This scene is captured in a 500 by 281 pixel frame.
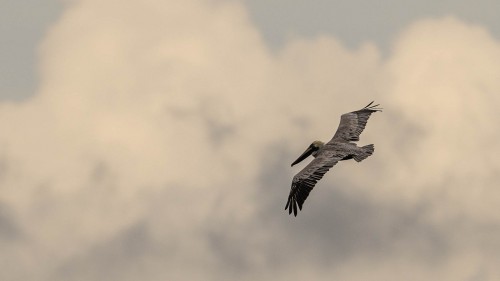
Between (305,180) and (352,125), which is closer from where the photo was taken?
(305,180)

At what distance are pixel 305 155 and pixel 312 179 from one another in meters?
9.39

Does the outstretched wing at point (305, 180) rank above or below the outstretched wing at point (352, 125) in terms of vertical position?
below

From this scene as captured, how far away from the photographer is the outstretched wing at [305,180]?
74.2 m

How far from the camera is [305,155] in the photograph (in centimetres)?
8431

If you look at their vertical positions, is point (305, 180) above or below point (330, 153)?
below

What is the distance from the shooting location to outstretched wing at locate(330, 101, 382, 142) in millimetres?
83125

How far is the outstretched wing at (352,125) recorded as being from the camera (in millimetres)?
83125

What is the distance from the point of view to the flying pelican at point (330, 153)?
7444cm

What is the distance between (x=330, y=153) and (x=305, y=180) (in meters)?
4.77

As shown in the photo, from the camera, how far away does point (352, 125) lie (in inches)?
3332

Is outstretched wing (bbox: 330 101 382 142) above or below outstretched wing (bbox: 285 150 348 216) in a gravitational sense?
above

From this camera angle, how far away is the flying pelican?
2931 inches

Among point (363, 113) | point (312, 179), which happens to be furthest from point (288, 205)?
point (363, 113)

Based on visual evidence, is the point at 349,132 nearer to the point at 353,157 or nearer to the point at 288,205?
the point at 353,157
